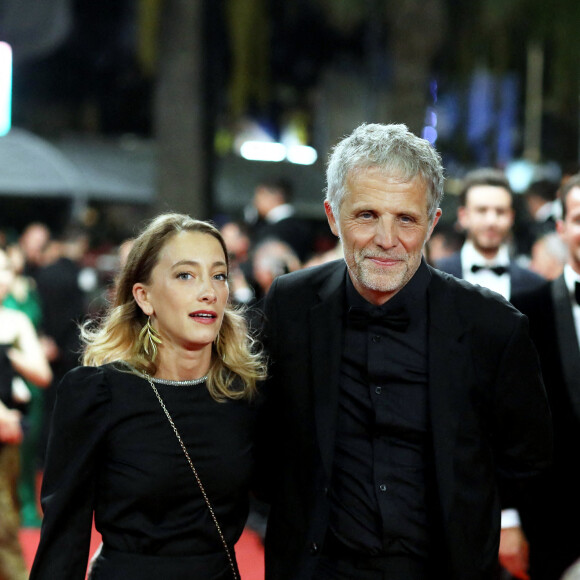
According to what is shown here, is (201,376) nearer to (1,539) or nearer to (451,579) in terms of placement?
(451,579)

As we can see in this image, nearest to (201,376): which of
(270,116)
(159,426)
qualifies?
(159,426)

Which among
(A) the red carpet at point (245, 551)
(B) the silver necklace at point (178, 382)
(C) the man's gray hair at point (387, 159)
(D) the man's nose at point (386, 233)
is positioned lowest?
(A) the red carpet at point (245, 551)

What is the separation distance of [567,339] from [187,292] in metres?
1.56

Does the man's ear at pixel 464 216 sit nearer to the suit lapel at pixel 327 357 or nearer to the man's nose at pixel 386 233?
the suit lapel at pixel 327 357

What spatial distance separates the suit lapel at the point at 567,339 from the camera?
4.11 metres

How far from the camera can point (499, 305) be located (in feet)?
11.6

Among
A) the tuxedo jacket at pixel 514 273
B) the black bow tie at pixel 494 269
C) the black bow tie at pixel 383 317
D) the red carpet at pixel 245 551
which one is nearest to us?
the black bow tie at pixel 383 317

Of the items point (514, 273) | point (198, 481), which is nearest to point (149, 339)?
point (198, 481)

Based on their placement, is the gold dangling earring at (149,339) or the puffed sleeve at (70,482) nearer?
the puffed sleeve at (70,482)

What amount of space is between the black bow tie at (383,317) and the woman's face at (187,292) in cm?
44

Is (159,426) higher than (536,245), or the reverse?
(536,245)

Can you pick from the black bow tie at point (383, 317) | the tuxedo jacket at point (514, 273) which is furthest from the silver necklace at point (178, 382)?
the tuxedo jacket at point (514, 273)

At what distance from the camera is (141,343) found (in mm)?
3648

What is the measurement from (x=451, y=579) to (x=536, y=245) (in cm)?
531
